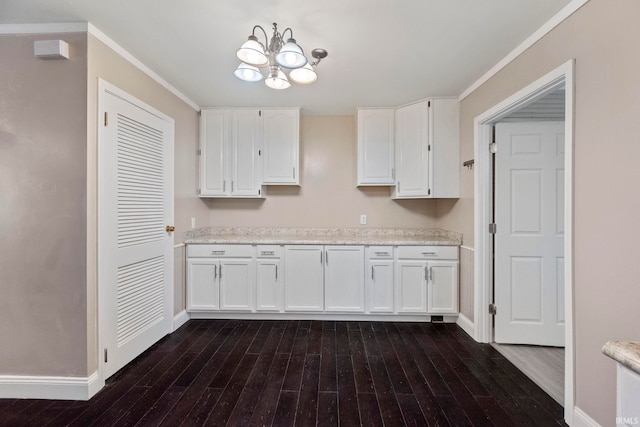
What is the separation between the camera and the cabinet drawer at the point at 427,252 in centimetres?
288

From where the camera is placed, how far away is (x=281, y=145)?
3232mm

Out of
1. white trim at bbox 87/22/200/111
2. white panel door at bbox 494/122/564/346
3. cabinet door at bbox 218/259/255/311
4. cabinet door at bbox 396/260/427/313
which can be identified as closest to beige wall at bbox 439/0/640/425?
white panel door at bbox 494/122/564/346

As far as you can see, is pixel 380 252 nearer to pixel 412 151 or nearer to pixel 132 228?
pixel 412 151

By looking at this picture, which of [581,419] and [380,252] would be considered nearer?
[581,419]

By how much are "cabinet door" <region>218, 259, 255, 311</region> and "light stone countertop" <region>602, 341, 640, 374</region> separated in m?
2.70

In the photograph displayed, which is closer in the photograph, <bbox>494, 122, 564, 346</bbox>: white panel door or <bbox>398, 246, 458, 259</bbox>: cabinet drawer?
<bbox>494, 122, 564, 346</bbox>: white panel door

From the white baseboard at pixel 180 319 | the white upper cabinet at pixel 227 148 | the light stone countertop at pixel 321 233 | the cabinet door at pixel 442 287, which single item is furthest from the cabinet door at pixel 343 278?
the white baseboard at pixel 180 319

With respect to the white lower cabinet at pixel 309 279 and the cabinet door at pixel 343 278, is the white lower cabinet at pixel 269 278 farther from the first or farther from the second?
the cabinet door at pixel 343 278

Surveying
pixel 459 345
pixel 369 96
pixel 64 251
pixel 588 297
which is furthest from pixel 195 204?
pixel 588 297

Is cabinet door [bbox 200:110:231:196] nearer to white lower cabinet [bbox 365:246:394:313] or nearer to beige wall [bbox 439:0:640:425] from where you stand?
white lower cabinet [bbox 365:246:394:313]

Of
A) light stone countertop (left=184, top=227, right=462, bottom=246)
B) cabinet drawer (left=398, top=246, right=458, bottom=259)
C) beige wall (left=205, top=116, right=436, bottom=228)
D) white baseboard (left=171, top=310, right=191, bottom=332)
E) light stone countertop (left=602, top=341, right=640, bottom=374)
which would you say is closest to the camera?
light stone countertop (left=602, top=341, right=640, bottom=374)

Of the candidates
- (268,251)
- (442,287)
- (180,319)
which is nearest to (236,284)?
(268,251)

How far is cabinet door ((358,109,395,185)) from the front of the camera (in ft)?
10.4

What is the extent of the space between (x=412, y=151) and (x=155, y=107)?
2.59 metres
